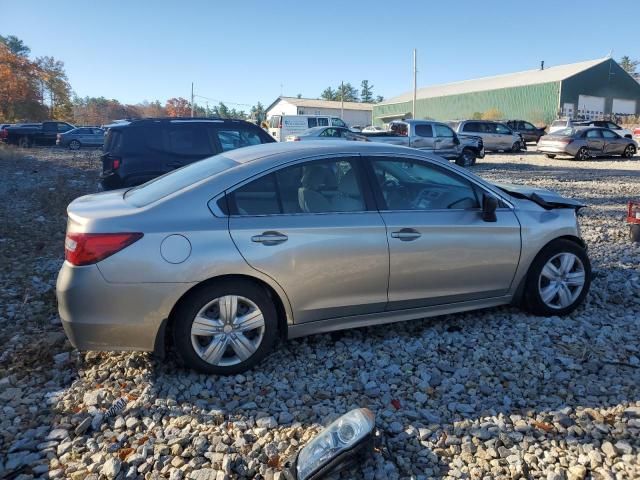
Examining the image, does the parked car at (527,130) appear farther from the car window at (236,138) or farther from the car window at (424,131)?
the car window at (236,138)

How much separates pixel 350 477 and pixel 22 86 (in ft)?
211

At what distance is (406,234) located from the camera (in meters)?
3.90

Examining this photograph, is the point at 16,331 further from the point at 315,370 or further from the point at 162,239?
the point at 315,370

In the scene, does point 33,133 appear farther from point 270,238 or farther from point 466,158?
point 270,238

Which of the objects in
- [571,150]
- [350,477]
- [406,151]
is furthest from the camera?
[571,150]

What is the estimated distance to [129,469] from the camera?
2736mm

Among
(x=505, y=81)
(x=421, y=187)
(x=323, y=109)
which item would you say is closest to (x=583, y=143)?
(x=421, y=187)

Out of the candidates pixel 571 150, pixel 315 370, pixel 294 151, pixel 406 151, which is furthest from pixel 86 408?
pixel 571 150

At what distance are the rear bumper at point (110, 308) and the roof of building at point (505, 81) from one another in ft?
193

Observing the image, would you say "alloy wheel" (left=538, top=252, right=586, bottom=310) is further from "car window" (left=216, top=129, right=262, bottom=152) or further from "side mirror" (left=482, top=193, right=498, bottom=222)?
"car window" (left=216, top=129, right=262, bottom=152)

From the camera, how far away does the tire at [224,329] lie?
343cm

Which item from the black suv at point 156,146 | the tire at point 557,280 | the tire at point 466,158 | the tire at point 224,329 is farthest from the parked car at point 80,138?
the tire at point 557,280

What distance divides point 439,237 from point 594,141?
21.5 metres

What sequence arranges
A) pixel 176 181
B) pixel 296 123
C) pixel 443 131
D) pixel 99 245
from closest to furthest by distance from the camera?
pixel 99 245 → pixel 176 181 → pixel 443 131 → pixel 296 123
